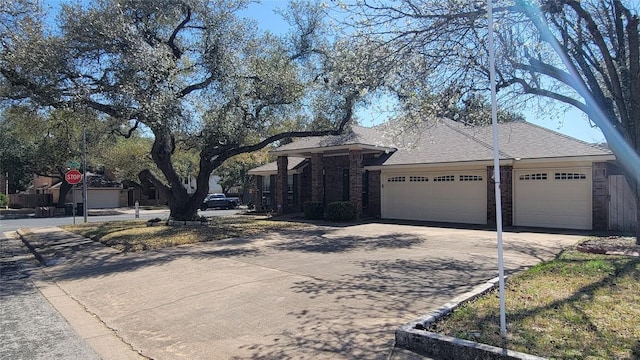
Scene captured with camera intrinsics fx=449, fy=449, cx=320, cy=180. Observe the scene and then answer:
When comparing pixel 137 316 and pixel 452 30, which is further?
pixel 452 30

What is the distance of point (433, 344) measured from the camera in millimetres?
4746

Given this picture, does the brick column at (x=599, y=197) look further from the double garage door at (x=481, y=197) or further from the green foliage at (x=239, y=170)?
the green foliage at (x=239, y=170)

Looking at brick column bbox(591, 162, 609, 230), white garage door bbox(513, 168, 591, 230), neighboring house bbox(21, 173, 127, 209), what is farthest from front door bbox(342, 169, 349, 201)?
neighboring house bbox(21, 173, 127, 209)

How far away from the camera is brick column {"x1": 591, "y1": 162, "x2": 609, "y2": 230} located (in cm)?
1542

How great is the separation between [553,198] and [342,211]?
8477mm

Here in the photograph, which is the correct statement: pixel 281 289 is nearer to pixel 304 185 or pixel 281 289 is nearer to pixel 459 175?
pixel 459 175

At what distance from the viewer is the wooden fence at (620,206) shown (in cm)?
1517

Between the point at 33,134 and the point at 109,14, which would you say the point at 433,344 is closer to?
the point at 109,14

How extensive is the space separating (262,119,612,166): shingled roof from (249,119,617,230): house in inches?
1.6

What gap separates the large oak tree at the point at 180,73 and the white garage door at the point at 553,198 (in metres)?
7.33

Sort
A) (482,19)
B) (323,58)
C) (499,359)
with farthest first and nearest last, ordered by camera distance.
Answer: (323,58) → (482,19) → (499,359)

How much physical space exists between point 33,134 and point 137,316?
16.4 meters

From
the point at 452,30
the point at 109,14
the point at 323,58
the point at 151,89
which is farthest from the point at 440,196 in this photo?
the point at 109,14

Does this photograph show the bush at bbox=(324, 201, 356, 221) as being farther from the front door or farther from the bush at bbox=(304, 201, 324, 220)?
the front door
